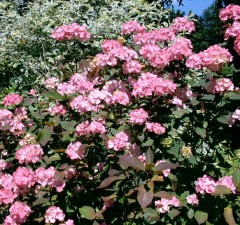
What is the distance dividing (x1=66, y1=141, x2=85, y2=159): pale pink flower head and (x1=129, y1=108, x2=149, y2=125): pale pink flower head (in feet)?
0.91

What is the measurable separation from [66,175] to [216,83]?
86cm

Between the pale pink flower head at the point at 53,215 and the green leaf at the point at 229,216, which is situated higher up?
the green leaf at the point at 229,216

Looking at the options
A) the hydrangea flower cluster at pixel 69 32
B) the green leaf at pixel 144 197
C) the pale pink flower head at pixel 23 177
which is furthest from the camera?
the hydrangea flower cluster at pixel 69 32

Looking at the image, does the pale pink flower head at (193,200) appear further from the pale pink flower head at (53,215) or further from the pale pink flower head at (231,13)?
the pale pink flower head at (231,13)

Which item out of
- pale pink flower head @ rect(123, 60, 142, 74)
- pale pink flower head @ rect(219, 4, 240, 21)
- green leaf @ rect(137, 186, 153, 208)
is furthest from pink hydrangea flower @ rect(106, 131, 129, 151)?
pale pink flower head @ rect(219, 4, 240, 21)

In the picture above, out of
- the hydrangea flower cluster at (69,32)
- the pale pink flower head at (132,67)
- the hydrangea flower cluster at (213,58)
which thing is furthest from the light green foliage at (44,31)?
the hydrangea flower cluster at (213,58)

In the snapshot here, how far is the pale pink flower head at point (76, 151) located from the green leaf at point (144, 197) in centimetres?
35

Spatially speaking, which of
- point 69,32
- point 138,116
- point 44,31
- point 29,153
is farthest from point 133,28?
point 44,31

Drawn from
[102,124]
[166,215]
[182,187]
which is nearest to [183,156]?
[182,187]

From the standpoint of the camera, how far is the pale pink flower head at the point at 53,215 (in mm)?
2225

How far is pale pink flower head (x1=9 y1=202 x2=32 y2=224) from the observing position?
220 centimetres

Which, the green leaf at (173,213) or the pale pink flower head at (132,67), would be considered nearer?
the green leaf at (173,213)

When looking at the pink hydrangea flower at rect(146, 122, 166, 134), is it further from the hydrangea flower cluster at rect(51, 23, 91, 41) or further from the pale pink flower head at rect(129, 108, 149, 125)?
the hydrangea flower cluster at rect(51, 23, 91, 41)

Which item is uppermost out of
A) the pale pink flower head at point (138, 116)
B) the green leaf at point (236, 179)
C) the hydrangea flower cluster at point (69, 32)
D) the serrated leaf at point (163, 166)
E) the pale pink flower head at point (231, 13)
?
the pale pink flower head at point (231, 13)
